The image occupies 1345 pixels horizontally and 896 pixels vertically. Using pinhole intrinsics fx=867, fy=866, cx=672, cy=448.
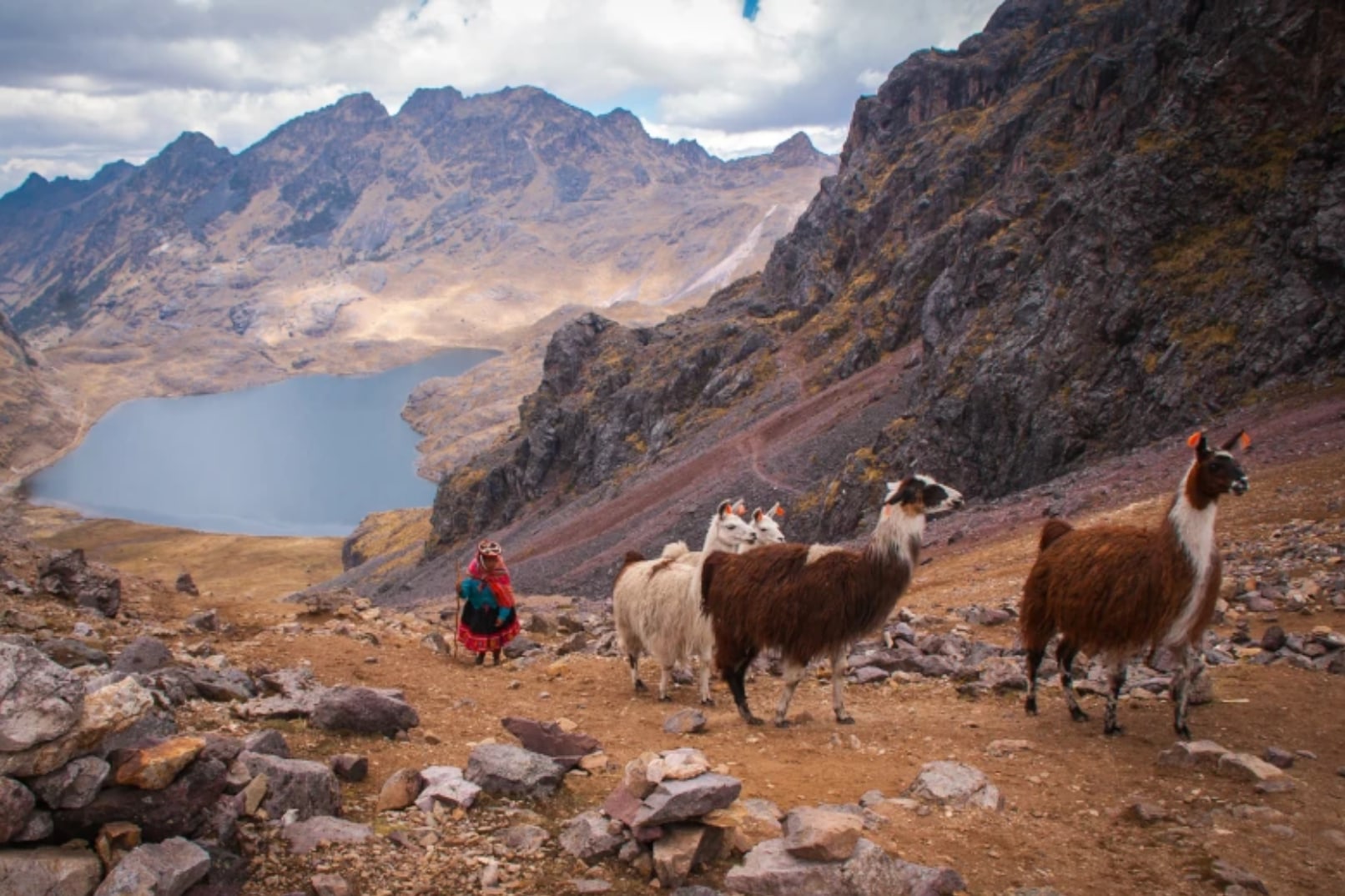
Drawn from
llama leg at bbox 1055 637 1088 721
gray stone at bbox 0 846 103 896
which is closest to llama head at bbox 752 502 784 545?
llama leg at bbox 1055 637 1088 721

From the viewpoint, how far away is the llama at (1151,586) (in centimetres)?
793

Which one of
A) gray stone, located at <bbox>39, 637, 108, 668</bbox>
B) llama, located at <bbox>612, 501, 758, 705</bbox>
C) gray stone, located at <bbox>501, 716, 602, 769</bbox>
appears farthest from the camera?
llama, located at <bbox>612, 501, 758, 705</bbox>

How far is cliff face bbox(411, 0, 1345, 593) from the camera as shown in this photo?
93.8 feet

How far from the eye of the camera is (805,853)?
5.20 metres

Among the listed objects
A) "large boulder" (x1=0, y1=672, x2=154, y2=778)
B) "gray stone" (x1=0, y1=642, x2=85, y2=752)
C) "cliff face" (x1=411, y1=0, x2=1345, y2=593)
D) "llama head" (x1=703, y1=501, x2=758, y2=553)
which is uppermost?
"cliff face" (x1=411, y1=0, x2=1345, y2=593)

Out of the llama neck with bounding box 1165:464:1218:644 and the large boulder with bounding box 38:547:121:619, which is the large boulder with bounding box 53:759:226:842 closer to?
the llama neck with bounding box 1165:464:1218:644

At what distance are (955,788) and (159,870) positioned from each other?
5.34 metres

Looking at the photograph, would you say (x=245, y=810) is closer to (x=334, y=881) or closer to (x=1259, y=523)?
(x=334, y=881)

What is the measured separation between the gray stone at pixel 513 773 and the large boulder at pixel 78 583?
1073cm

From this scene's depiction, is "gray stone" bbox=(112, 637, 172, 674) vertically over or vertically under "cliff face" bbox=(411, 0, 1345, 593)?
under

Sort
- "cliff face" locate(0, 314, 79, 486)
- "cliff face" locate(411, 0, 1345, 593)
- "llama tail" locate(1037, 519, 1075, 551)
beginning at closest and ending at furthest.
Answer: "llama tail" locate(1037, 519, 1075, 551), "cliff face" locate(411, 0, 1345, 593), "cliff face" locate(0, 314, 79, 486)

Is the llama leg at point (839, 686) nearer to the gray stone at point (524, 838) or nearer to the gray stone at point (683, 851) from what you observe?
the gray stone at point (683, 851)

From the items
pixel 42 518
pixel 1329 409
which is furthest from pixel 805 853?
pixel 42 518

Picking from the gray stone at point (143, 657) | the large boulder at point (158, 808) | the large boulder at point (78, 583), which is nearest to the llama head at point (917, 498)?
the large boulder at point (158, 808)
